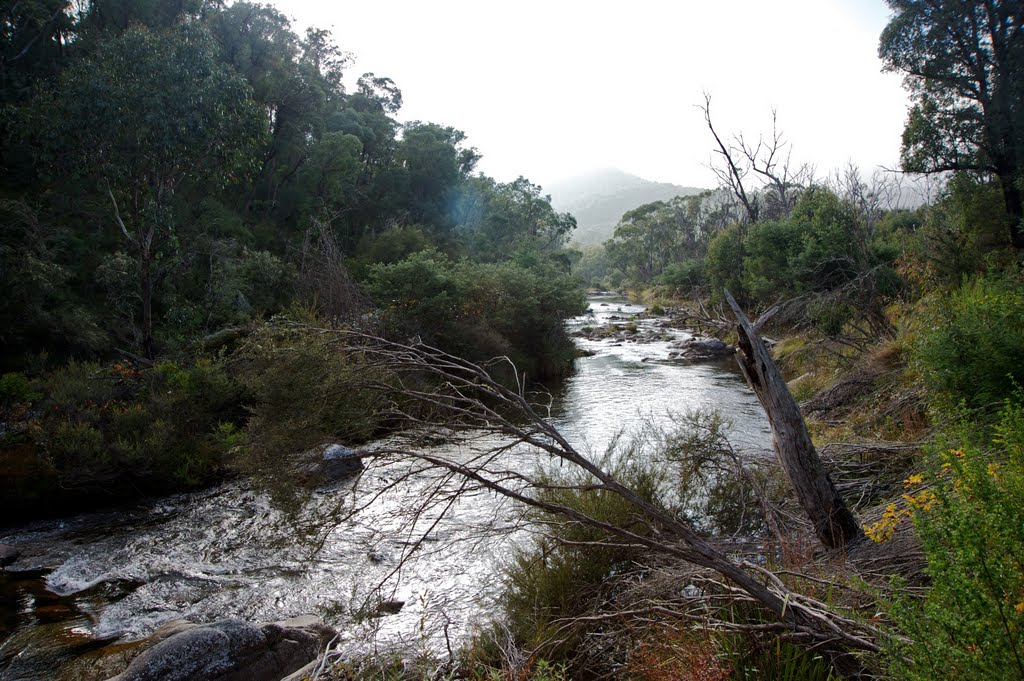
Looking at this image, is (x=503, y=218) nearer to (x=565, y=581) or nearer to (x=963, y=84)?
(x=963, y=84)

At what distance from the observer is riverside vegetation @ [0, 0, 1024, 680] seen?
356 centimetres

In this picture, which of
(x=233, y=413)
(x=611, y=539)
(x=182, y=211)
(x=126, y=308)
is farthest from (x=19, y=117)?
(x=611, y=539)

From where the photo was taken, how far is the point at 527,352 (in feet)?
72.3

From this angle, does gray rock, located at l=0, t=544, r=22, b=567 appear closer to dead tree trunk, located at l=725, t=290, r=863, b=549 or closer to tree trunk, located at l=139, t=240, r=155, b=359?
tree trunk, located at l=139, t=240, r=155, b=359

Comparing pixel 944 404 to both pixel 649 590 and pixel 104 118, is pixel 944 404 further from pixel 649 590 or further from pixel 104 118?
pixel 104 118

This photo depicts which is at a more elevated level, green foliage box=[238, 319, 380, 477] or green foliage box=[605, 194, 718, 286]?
green foliage box=[605, 194, 718, 286]

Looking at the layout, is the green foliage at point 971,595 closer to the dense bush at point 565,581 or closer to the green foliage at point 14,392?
the dense bush at point 565,581

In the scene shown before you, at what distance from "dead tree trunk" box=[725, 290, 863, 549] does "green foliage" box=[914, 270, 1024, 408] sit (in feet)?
8.09

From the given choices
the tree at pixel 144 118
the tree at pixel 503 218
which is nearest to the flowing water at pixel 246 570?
the tree at pixel 144 118

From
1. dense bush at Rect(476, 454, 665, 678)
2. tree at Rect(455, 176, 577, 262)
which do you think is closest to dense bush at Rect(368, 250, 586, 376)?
dense bush at Rect(476, 454, 665, 678)

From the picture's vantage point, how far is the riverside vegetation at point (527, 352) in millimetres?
3559

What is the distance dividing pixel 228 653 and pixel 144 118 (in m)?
13.5

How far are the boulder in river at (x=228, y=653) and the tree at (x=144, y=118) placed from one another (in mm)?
11416

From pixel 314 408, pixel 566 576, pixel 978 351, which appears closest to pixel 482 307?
pixel 978 351
